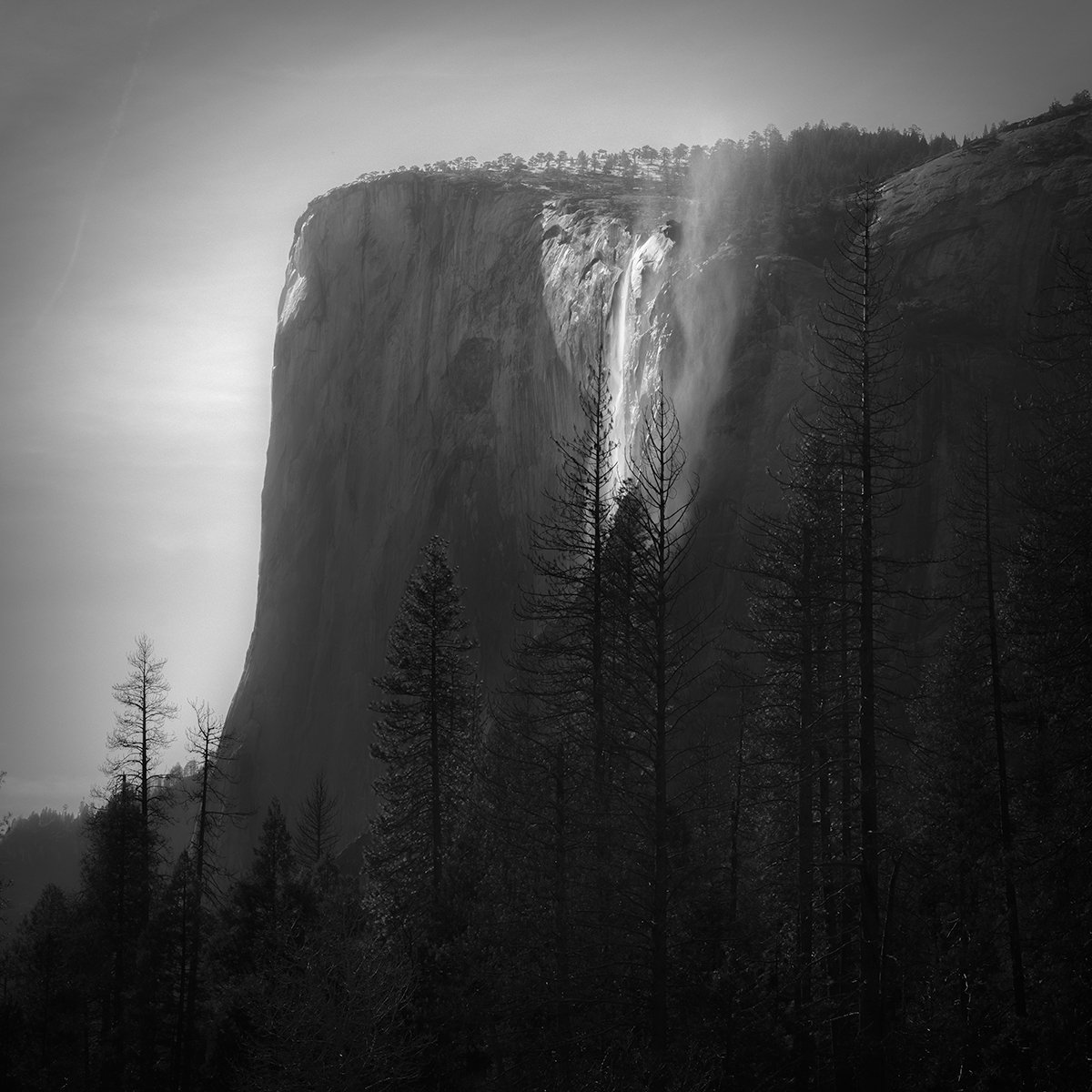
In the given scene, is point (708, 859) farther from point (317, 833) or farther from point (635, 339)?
point (635, 339)

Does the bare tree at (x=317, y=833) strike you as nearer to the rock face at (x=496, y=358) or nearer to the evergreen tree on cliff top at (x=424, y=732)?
the rock face at (x=496, y=358)

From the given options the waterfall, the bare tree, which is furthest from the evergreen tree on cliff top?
the waterfall

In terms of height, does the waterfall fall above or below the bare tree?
above

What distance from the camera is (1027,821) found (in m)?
20.1

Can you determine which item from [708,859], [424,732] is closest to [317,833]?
[424,732]

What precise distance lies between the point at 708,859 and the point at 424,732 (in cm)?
1057

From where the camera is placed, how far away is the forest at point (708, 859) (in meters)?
16.1

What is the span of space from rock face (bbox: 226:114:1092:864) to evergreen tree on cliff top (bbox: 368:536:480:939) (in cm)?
944

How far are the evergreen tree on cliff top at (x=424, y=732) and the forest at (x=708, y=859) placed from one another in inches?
4.4

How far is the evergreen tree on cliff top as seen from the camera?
2683 centimetres

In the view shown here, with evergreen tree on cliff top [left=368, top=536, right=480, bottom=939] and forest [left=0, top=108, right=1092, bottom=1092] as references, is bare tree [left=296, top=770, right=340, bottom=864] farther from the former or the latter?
forest [left=0, top=108, right=1092, bottom=1092]

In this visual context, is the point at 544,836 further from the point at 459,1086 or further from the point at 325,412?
the point at 325,412

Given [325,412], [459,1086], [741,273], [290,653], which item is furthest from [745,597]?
[325,412]

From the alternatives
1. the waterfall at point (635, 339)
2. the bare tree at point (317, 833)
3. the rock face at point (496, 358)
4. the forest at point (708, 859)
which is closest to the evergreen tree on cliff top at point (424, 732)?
the forest at point (708, 859)
